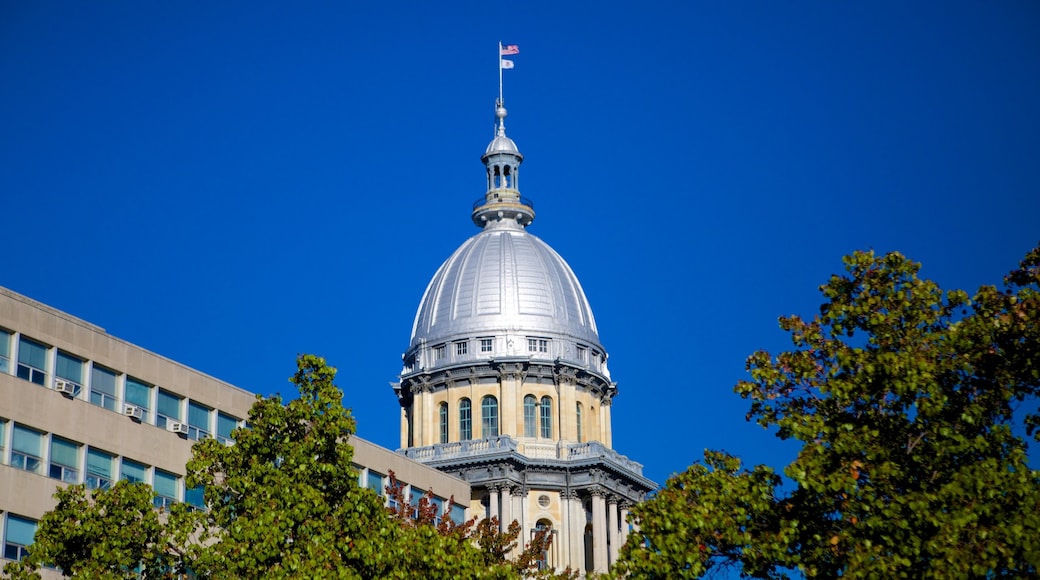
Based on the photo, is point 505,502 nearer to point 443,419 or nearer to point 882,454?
point 443,419

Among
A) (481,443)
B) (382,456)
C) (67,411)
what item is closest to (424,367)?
(481,443)

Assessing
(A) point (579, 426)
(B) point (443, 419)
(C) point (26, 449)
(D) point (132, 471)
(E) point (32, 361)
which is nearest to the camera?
(C) point (26, 449)

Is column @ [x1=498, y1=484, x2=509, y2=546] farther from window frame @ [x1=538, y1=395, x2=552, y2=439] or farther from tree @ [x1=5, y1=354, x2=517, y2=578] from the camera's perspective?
tree @ [x1=5, y1=354, x2=517, y2=578]

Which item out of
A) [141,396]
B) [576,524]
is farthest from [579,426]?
[141,396]

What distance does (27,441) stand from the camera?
55.5 meters

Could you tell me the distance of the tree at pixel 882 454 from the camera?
33.2 meters

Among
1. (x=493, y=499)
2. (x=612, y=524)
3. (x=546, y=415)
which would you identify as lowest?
(x=612, y=524)

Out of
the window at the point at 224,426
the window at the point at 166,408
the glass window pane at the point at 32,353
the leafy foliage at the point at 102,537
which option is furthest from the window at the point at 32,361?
the leafy foliage at the point at 102,537

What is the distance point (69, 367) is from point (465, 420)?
5827cm

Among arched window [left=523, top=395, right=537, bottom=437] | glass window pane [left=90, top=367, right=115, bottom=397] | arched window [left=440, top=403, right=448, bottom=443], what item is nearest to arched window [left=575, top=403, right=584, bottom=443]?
arched window [left=523, top=395, right=537, bottom=437]

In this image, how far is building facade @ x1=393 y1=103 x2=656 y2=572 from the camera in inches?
4348

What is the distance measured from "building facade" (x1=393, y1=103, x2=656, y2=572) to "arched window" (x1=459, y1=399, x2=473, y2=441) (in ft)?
0.29

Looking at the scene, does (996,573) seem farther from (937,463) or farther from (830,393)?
(830,393)

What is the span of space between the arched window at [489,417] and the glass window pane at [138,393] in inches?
2081
